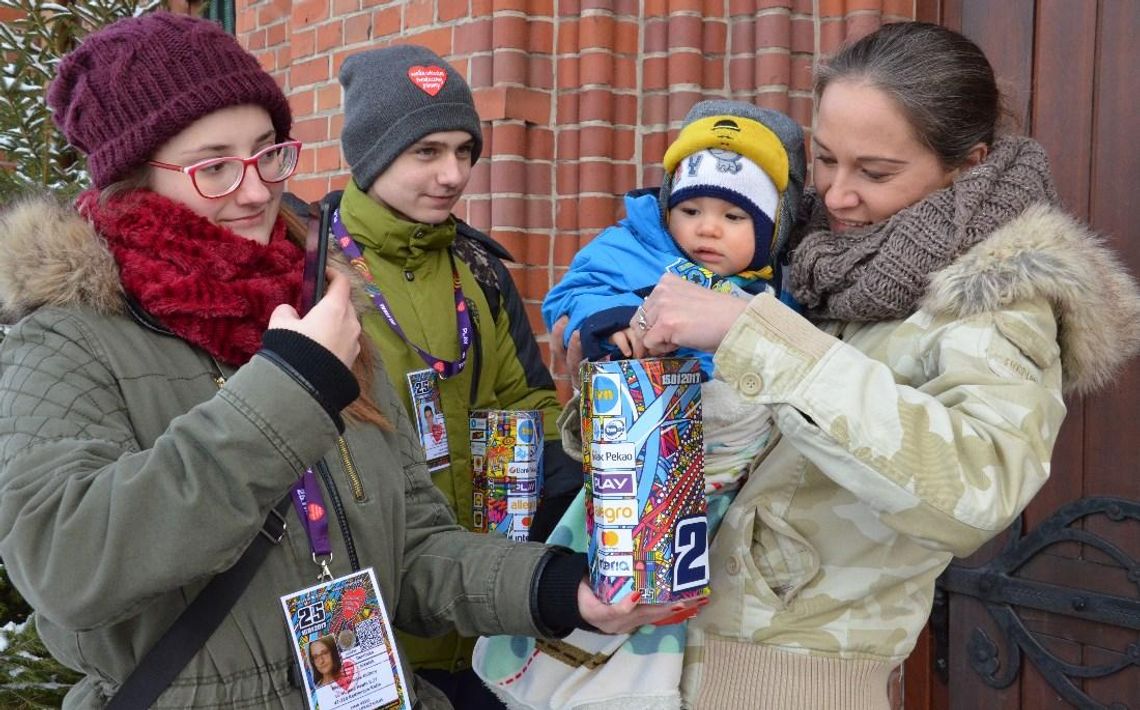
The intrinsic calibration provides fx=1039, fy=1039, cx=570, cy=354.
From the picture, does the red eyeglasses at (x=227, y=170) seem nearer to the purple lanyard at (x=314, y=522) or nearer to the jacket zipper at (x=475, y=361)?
the purple lanyard at (x=314, y=522)

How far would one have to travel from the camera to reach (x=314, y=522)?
1545 mm

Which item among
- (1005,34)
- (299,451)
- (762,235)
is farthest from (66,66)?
(1005,34)

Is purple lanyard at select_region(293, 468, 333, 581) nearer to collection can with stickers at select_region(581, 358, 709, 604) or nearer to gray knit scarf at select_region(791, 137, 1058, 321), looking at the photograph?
collection can with stickers at select_region(581, 358, 709, 604)

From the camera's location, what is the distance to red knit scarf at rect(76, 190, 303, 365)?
151 centimetres

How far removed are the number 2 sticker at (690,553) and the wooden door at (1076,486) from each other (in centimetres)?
158

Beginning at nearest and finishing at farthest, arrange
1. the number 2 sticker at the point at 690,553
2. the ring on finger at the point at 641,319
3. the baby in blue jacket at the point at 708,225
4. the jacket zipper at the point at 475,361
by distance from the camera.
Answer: the number 2 sticker at the point at 690,553 → the ring on finger at the point at 641,319 → the baby in blue jacket at the point at 708,225 → the jacket zipper at the point at 475,361

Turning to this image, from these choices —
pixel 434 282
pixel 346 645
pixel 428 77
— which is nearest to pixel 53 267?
pixel 346 645

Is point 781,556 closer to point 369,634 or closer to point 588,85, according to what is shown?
point 369,634

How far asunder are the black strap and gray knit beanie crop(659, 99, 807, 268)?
1.09 meters

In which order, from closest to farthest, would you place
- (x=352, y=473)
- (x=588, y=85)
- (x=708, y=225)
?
(x=352, y=473), (x=708, y=225), (x=588, y=85)

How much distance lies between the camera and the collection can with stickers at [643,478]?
4.94 ft

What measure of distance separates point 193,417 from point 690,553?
729 millimetres

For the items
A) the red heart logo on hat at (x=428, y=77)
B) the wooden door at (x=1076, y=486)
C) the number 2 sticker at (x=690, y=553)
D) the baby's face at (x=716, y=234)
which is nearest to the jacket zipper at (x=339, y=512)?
the number 2 sticker at (x=690, y=553)

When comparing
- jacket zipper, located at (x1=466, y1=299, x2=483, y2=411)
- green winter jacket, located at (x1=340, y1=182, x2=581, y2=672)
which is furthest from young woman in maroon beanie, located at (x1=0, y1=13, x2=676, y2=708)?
jacket zipper, located at (x1=466, y1=299, x2=483, y2=411)
